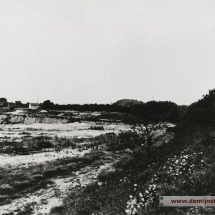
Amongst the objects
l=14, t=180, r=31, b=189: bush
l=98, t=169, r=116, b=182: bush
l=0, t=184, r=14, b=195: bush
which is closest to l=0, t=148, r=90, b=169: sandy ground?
l=14, t=180, r=31, b=189: bush

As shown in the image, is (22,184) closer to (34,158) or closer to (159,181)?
(34,158)

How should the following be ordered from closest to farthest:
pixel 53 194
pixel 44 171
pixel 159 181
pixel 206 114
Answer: pixel 159 181 < pixel 53 194 < pixel 44 171 < pixel 206 114

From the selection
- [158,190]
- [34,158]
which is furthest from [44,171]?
[158,190]

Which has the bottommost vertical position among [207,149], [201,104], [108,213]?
[108,213]

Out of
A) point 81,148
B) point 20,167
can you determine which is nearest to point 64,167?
point 20,167

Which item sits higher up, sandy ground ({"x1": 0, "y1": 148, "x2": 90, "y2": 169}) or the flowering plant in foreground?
the flowering plant in foreground

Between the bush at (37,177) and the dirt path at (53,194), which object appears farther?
the bush at (37,177)

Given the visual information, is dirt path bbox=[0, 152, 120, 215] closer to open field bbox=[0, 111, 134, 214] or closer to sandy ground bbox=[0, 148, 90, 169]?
open field bbox=[0, 111, 134, 214]

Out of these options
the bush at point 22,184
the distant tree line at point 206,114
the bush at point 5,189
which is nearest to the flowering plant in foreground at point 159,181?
the bush at point 5,189

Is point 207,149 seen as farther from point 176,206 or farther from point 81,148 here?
point 81,148

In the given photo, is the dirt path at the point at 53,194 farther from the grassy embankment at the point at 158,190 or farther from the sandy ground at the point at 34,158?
the sandy ground at the point at 34,158

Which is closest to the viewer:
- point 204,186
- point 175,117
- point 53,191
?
point 204,186
